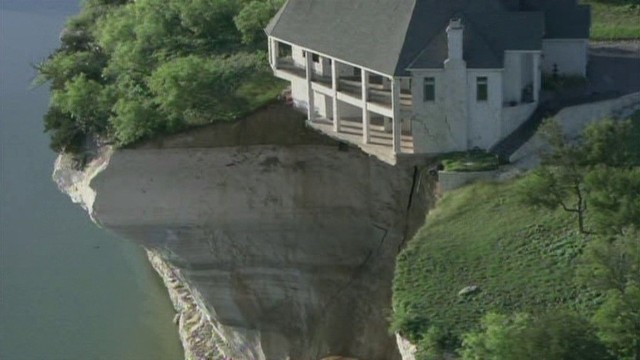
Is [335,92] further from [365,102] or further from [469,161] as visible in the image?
[469,161]

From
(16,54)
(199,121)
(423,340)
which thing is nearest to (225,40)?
(199,121)

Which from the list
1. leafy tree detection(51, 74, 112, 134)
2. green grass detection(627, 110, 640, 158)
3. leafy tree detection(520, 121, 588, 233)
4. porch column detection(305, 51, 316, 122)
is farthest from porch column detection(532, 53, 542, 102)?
leafy tree detection(51, 74, 112, 134)

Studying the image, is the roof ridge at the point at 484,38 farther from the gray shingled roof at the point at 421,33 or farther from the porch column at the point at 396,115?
the porch column at the point at 396,115

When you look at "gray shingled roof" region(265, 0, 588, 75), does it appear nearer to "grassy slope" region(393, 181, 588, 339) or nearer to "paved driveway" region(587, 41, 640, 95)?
"grassy slope" region(393, 181, 588, 339)

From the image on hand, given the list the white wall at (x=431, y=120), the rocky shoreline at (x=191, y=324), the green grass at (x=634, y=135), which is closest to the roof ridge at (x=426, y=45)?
the white wall at (x=431, y=120)

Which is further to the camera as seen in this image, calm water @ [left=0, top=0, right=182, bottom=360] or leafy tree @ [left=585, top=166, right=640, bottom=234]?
calm water @ [left=0, top=0, right=182, bottom=360]
